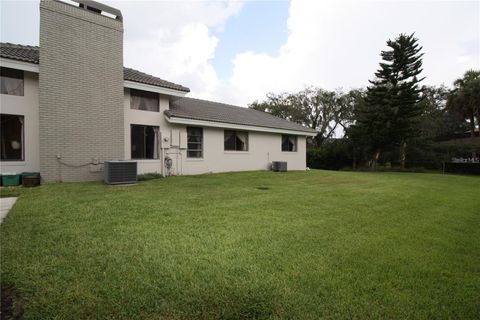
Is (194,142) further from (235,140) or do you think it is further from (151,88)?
(151,88)

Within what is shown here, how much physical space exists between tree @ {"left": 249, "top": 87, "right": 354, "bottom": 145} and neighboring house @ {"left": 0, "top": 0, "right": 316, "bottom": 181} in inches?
912

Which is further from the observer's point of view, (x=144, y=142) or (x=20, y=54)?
(x=144, y=142)

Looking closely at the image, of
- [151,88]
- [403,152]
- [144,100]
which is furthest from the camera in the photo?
[403,152]

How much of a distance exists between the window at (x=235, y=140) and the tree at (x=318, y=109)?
18.8m

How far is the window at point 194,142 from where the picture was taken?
41.5 feet

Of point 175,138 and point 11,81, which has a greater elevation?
point 11,81

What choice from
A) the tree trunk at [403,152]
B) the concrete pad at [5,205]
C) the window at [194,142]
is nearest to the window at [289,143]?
the window at [194,142]

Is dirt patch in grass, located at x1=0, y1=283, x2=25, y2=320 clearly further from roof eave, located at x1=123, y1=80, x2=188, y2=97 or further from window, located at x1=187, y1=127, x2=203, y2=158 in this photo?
window, located at x1=187, y1=127, x2=203, y2=158

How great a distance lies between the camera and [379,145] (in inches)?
864

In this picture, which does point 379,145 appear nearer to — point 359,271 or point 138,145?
point 138,145

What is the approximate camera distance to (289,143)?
1809 centimetres

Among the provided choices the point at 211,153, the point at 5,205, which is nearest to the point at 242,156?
the point at 211,153

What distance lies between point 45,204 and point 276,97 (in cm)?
3256

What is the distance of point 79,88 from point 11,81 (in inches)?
81.6
